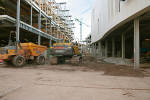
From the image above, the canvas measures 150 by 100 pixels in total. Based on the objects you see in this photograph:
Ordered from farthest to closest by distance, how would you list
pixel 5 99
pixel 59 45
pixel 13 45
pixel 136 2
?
1. pixel 59 45
2. pixel 13 45
3. pixel 136 2
4. pixel 5 99

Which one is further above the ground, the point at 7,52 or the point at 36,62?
the point at 7,52

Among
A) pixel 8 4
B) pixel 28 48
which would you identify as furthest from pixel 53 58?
pixel 8 4

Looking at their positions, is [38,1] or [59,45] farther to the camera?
[38,1]

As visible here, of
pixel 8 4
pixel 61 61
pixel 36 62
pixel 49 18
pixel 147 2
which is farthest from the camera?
pixel 49 18

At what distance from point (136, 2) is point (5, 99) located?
986cm

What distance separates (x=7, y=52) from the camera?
30.4ft

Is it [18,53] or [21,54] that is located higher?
[18,53]

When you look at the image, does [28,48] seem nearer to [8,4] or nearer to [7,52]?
[7,52]

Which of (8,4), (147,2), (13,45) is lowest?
(13,45)

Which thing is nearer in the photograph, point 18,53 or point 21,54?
point 18,53

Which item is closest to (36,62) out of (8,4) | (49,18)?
(8,4)

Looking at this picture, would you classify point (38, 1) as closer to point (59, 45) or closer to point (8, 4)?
point (8, 4)

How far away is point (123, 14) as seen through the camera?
9.84 meters

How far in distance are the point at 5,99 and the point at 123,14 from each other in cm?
1086
